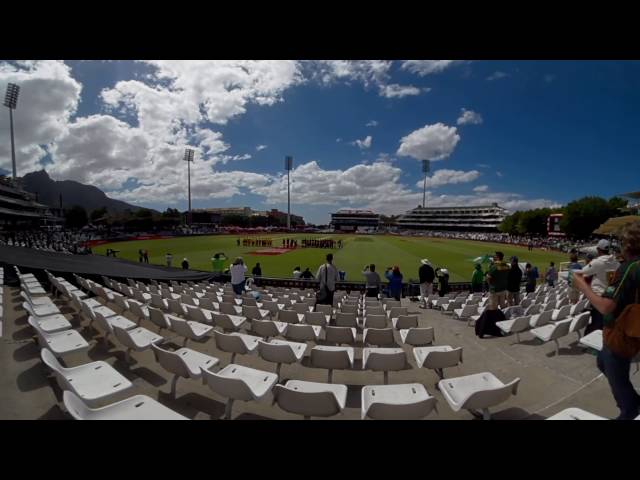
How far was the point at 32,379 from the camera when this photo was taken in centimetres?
392

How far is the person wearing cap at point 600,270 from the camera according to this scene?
435 cm

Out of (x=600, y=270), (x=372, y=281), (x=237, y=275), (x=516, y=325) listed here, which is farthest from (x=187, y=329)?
(x=372, y=281)

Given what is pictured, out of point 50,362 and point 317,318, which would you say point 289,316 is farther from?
point 50,362

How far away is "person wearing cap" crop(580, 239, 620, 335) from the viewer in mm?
4348

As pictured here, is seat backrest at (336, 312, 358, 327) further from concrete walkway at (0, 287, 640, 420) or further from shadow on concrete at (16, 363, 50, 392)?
shadow on concrete at (16, 363, 50, 392)

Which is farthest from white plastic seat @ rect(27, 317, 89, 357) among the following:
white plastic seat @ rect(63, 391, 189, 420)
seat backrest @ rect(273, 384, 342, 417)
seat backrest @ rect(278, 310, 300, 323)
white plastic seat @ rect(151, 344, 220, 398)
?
seat backrest @ rect(278, 310, 300, 323)

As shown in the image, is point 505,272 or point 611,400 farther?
point 505,272

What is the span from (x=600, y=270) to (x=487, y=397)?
3.46 meters

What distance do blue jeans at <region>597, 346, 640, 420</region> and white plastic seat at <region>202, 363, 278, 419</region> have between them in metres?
3.58
